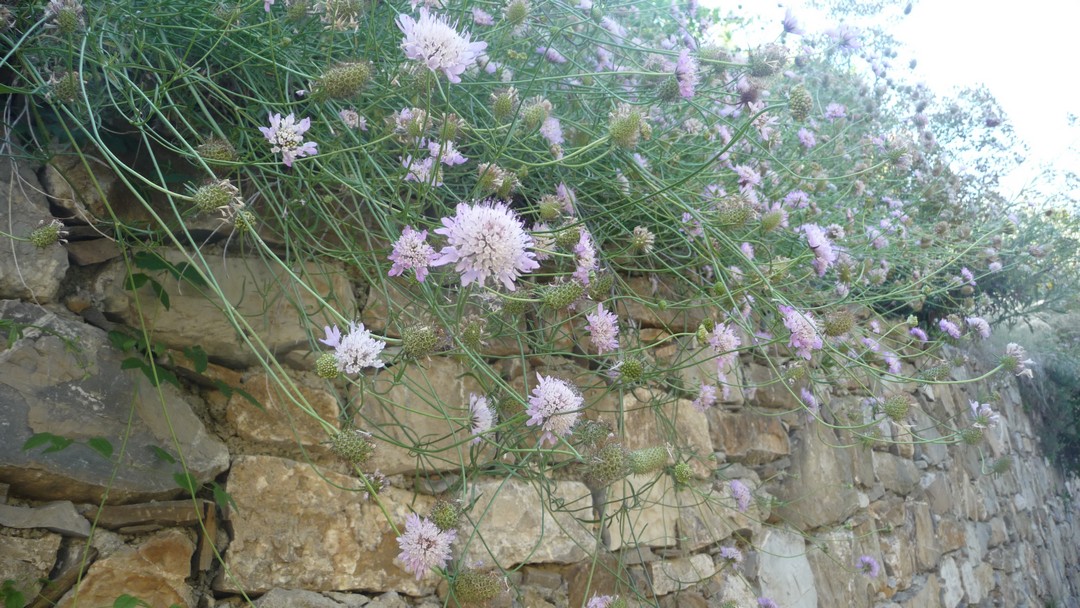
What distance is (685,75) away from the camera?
166cm

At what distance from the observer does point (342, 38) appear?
4.58 ft

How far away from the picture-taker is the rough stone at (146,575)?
1.15 m

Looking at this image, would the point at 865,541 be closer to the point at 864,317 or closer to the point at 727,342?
the point at 864,317

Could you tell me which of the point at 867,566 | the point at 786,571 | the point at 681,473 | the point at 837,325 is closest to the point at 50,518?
Answer: the point at 681,473

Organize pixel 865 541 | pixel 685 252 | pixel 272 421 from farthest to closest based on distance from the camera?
pixel 865 541 → pixel 685 252 → pixel 272 421

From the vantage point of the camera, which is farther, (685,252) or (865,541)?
(865,541)

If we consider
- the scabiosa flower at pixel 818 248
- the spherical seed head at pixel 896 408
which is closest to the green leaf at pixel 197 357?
the scabiosa flower at pixel 818 248

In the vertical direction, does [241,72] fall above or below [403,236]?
above

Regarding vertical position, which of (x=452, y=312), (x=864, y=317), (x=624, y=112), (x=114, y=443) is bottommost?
(x=114, y=443)

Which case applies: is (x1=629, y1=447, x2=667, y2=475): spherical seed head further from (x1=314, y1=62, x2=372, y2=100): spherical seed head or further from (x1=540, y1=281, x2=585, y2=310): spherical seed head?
(x1=314, y1=62, x2=372, y2=100): spherical seed head

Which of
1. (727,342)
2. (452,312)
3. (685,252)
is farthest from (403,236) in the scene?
(685,252)

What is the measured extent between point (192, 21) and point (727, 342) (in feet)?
3.93

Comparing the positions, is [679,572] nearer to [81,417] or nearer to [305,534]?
[305,534]

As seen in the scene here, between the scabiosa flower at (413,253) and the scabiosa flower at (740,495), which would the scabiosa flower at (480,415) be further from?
the scabiosa flower at (740,495)
